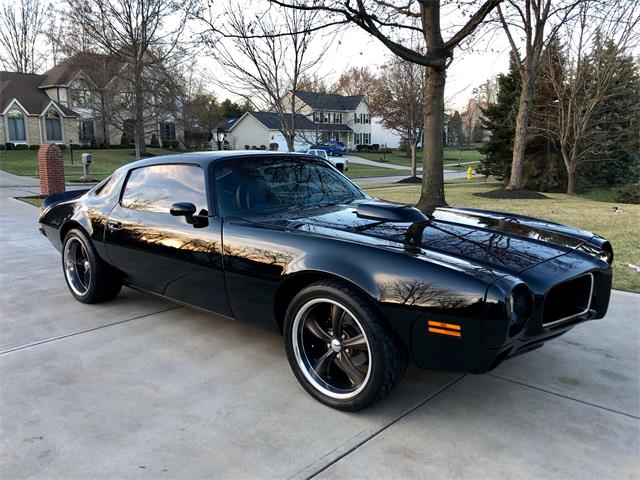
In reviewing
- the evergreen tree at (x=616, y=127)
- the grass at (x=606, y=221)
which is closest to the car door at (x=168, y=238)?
the grass at (x=606, y=221)

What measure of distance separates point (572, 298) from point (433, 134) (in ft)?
26.2

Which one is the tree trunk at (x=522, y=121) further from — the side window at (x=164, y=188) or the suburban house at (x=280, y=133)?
the suburban house at (x=280, y=133)

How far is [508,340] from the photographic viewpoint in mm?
2383

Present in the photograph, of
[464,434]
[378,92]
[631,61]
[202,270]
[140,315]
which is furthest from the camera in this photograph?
[378,92]

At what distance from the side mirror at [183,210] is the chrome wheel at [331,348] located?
1.11 metres

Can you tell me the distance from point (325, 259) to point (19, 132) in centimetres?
4568

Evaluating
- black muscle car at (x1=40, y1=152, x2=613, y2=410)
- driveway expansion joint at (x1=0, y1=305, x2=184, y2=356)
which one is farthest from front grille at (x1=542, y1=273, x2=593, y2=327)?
driveway expansion joint at (x1=0, y1=305, x2=184, y2=356)

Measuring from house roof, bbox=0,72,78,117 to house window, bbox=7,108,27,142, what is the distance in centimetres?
68

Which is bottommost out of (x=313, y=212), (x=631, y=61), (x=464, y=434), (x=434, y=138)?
(x=464, y=434)

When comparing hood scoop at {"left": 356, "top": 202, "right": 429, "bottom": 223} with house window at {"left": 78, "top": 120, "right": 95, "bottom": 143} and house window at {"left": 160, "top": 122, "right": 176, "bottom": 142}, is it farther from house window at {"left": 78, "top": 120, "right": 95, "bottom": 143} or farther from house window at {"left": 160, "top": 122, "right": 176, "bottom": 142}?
house window at {"left": 160, "top": 122, "right": 176, "bottom": 142}

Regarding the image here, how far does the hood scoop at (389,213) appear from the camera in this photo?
3.45 meters

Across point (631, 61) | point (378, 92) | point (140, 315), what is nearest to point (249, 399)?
point (140, 315)

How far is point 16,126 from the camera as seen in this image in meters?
40.2

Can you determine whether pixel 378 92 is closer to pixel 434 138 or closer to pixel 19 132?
pixel 434 138
